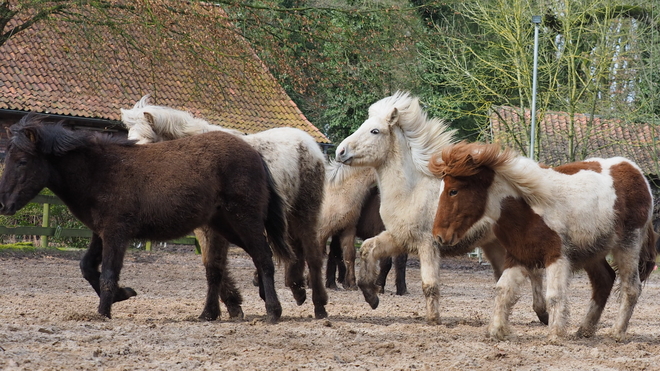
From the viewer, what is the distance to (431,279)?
815 centimetres

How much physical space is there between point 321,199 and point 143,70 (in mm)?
12361

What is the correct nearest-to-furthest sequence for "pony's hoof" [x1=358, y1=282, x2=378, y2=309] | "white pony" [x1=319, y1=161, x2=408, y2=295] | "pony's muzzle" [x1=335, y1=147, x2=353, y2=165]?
"pony's hoof" [x1=358, y1=282, x2=378, y2=309] < "pony's muzzle" [x1=335, y1=147, x2=353, y2=165] < "white pony" [x1=319, y1=161, x2=408, y2=295]

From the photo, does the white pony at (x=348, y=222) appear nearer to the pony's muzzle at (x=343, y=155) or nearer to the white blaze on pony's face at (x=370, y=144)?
the white blaze on pony's face at (x=370, y=144)

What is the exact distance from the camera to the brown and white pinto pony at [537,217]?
689cm

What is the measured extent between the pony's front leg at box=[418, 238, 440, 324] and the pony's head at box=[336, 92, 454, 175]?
0.89m

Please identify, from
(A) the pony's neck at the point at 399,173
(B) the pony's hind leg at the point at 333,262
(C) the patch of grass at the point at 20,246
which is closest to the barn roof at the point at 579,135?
(B) the pony's hind leg at the point at 333,262

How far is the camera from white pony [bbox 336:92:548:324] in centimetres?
826

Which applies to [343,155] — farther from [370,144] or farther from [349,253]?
[349,253]

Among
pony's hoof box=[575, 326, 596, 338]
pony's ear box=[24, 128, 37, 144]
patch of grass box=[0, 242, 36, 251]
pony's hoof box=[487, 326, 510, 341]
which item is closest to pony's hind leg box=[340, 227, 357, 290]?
pony's hoof box=[575, 326, 596, 338]

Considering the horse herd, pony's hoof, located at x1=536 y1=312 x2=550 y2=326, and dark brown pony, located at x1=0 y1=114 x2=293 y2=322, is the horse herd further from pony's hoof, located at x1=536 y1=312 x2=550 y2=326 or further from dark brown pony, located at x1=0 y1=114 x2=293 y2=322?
pony's hoof, located at x1=536 y1=312 x2=550 y2=326

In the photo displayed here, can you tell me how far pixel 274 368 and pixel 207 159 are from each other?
114 inches

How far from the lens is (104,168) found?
7.51 metres

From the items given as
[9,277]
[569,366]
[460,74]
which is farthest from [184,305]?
[460,74]

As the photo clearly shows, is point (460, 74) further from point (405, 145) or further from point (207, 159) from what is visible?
point (207, 159)
